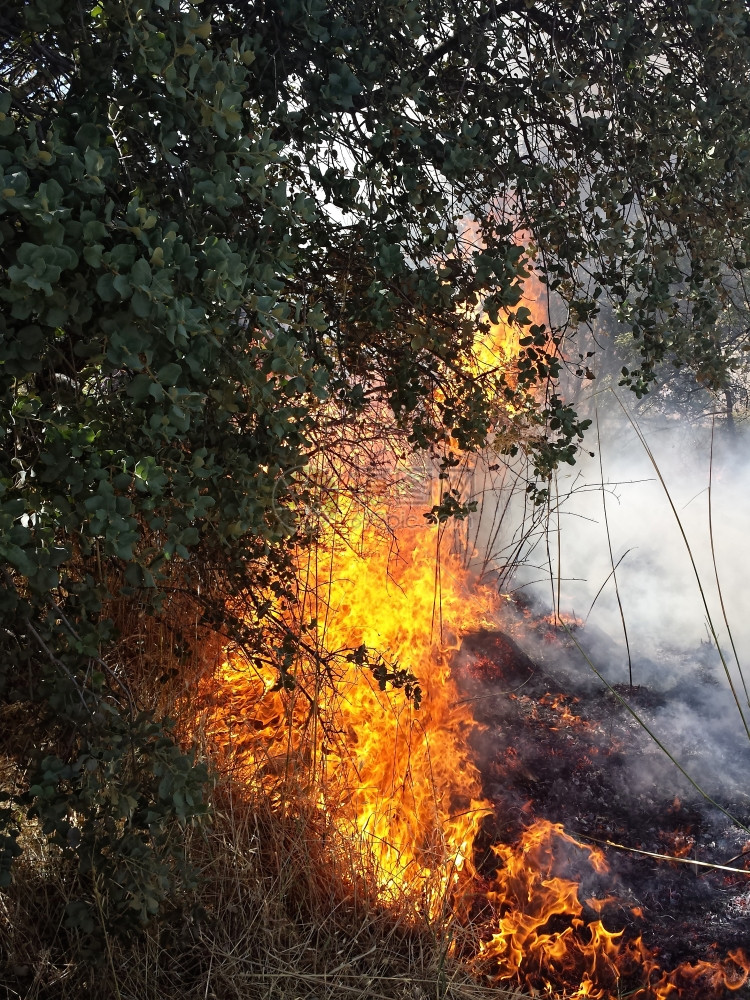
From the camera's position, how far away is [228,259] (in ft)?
5.15

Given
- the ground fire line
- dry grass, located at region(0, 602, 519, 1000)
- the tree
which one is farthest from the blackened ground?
the tree

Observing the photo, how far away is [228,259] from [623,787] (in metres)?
4.08

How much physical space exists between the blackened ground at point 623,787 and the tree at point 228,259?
2046mm

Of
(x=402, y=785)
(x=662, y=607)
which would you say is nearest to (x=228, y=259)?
(x=402, y=785)

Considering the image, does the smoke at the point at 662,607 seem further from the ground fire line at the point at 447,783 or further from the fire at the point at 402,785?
the fire at the point at 402,785

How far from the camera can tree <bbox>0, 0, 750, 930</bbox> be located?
1.53 m

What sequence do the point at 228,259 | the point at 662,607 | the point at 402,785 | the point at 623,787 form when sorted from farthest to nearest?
1. the point at 662,607
2. the point at 623,787
3. the point at 402,785
4. the point at 228,259

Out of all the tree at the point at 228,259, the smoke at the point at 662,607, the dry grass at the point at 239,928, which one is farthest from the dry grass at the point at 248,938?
the smoke at the point at 662,607

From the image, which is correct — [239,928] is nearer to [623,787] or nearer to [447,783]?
[447,783]

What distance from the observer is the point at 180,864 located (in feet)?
7.02

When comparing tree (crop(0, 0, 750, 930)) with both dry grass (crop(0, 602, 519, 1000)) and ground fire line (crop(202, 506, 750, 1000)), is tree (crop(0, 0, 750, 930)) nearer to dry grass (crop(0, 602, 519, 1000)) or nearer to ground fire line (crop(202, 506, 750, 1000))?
dry grass (crop(0, 602, 519, 1000))

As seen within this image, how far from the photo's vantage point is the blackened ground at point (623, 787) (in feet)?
12.3

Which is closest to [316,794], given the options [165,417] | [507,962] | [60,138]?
[507,962]

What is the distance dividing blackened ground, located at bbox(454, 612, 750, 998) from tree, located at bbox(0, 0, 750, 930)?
205 centimetres
